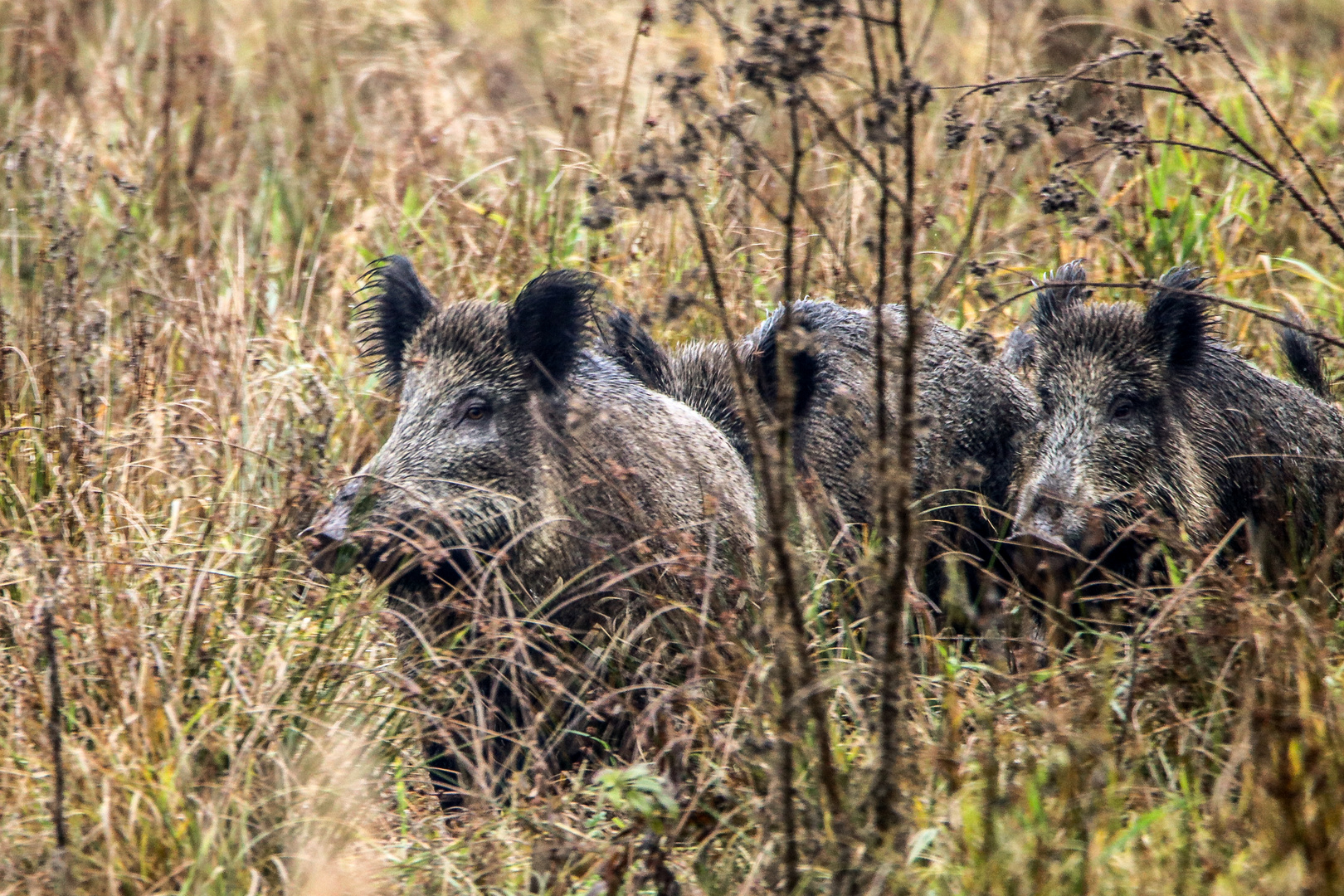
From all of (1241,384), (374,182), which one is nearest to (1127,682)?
(1241,384)

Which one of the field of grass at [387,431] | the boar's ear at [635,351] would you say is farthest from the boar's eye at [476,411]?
the boar's ear at [635,351]

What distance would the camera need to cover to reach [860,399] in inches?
192

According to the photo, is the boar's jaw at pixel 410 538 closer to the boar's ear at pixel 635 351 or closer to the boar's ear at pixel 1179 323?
the boar's ear at pixel 635 351

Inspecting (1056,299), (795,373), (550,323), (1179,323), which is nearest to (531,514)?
(550,323)

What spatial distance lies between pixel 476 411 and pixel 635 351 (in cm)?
75

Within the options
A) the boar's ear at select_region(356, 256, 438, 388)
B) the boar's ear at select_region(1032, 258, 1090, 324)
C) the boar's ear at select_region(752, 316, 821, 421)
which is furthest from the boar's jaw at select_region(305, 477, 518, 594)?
the boar's ear at select_region(1032, 258, 1090, 324)

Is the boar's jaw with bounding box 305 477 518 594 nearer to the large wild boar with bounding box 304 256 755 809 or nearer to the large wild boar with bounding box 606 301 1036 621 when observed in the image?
the large wild boar with bounding box 304 256 755 809

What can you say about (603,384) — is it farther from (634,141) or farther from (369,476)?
(634,141)

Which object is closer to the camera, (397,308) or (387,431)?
(397,308)

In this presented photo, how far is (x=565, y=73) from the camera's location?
8461 mm

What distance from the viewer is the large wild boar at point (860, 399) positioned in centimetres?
483

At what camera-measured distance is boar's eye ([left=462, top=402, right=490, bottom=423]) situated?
425cm

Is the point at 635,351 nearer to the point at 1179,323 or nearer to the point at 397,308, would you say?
the point at 397,308

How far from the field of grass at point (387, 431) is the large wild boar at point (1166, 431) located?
1.00 feet
